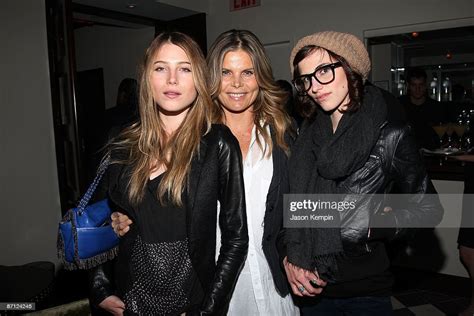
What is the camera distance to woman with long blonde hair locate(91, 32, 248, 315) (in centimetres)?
144

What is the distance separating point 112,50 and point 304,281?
7.39m

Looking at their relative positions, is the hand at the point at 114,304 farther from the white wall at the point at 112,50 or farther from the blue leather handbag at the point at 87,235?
the white wall at the point at 112,50

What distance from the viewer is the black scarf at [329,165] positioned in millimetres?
1497

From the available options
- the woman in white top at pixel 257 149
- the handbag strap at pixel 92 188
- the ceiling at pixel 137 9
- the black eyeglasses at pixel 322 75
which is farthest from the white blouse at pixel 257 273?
the ceiling at pixel 137 9

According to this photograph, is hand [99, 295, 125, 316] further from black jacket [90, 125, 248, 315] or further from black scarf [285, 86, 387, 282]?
black scarf [285, 86, 387, 282]

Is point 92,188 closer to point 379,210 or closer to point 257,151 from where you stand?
point 257,151

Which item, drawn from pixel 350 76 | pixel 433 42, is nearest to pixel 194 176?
pixel 350 76

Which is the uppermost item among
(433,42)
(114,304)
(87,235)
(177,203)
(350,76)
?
(433,42)

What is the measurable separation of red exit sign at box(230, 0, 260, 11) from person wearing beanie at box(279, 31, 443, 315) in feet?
15.6

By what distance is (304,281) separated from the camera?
1578 millimetres

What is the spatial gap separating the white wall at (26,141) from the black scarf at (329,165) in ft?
11.4

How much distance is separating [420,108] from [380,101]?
3602 mm

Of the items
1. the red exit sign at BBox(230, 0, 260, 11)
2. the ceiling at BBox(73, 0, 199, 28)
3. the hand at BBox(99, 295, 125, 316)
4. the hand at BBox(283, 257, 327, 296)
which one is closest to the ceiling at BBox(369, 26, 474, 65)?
the red exit sign at BBox(230, 0, 260, 11)

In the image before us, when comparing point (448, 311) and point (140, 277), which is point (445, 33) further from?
point (140, 277)
